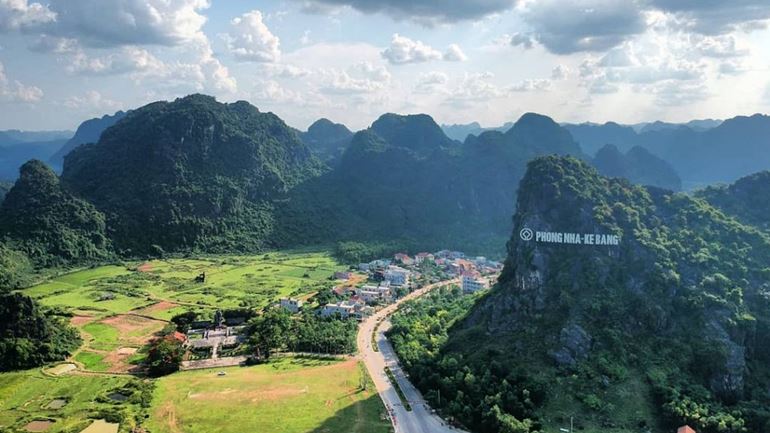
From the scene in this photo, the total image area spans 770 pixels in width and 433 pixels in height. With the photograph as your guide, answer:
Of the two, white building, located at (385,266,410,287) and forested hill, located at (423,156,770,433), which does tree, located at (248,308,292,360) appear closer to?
forested hill, located at (423,156,770,433)

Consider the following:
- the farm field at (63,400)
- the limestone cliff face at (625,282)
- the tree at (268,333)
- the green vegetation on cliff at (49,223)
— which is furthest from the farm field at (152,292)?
the limestone cliff face at (625,282)

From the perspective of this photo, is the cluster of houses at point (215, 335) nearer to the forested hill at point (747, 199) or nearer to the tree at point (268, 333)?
the tree at point (268, 333)

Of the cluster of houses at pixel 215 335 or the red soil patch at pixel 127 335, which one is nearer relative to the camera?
the red soil patch at pixel 127 335

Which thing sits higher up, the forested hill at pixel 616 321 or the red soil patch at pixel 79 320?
the forested hill at pixel 616 321

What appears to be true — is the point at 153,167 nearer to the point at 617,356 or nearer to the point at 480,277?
the point at 480,277

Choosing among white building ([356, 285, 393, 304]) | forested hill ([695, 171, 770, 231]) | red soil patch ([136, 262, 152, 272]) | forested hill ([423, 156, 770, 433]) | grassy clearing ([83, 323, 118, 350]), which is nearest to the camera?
forested hill ([423, 156, 770, 433])

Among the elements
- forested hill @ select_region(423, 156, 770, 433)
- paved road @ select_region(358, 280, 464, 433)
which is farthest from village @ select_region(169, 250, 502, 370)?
forested hill @ select_region(423, 156, 770, 433)
